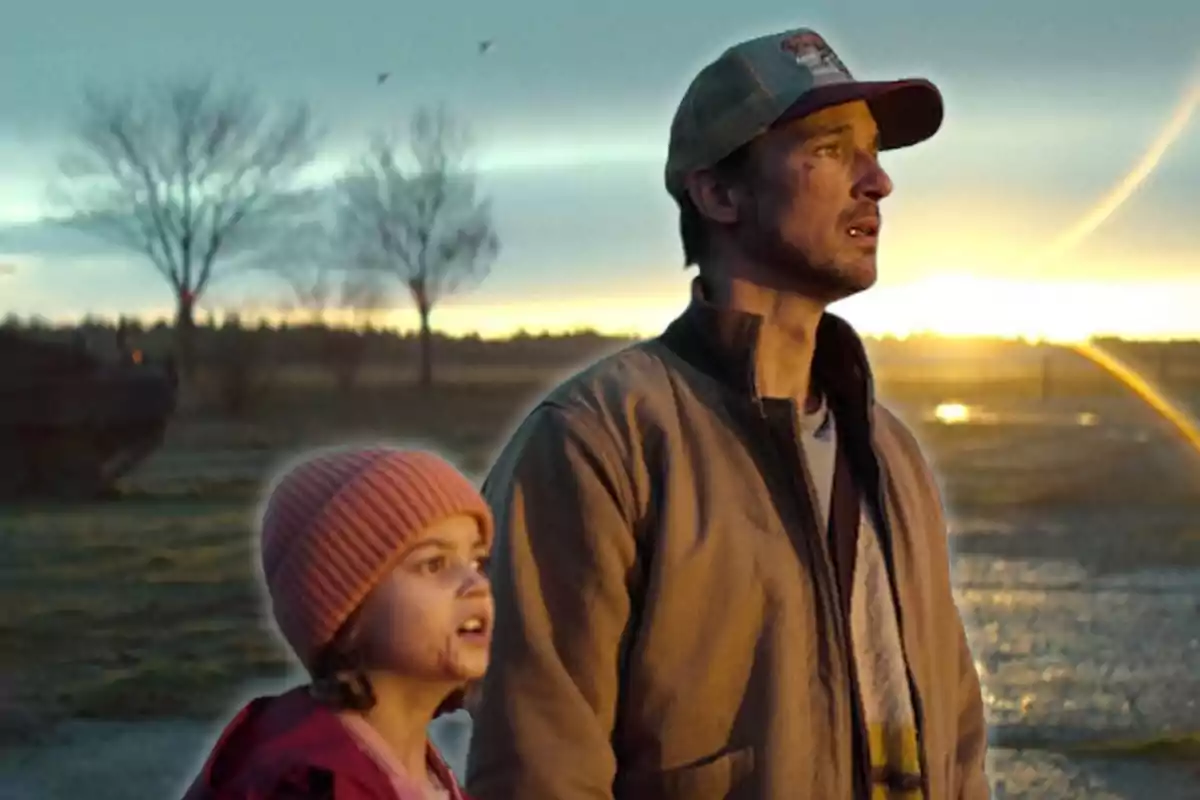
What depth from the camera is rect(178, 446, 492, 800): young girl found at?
1.83 m

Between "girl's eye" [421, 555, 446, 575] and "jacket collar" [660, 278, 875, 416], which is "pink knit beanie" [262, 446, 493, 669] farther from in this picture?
"jacket collar" [660, 278, 875, 416]

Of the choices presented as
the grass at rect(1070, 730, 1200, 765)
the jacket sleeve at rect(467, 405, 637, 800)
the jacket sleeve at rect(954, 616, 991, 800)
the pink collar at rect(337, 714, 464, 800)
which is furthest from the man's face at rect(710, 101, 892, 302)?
the grass at rect(1070, 730, 1200, 765)

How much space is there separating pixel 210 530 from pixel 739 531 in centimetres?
1041

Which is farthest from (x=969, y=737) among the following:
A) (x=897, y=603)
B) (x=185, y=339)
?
(x=185, y=339)

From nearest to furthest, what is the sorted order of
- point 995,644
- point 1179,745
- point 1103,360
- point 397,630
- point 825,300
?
1. point 397,630
2. point 825,300
3. point 1179,745
4. point 995,644
5. point 1103,360

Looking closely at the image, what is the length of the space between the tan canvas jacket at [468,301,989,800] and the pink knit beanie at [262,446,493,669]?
36cm

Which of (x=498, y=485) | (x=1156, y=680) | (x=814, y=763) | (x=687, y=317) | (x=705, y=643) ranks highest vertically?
(x=687, y=317)

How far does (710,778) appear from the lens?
2.27 m

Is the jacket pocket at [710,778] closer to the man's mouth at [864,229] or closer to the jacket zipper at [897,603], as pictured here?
the jacket zipper at [897,603]

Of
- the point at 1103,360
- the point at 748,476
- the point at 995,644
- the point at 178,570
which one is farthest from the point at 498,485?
the point at 1103,360

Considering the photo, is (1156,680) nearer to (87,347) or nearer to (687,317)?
(687,317)

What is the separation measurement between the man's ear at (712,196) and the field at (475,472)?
334mm

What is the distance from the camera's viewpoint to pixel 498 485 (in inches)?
92.4

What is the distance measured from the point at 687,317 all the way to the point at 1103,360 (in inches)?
453
